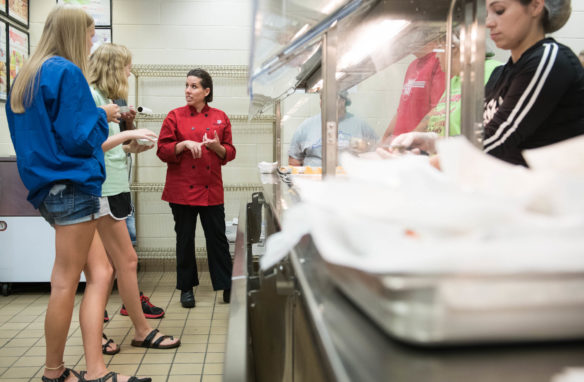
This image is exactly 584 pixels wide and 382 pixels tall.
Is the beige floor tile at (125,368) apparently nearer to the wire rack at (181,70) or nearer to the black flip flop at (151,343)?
the black flip flop at (151,343)

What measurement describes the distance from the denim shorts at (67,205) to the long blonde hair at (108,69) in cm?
83

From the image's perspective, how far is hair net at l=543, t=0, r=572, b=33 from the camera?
1383 millimetres

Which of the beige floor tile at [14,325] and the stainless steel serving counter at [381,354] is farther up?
the stainless steel serving counter at [381,354]

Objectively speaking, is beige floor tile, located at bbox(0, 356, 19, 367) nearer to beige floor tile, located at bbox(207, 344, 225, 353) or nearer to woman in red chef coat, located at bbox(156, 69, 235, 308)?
beige floor tile, located at bbox(207, 344, 225, 353)

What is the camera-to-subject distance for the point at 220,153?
3.45 m

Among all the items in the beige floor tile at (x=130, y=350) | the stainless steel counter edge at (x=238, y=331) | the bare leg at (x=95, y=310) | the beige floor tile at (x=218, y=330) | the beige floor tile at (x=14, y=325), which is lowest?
the beige floor tile at (x=130, y=350)

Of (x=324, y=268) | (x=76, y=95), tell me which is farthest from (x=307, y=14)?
(x=76, y=95)

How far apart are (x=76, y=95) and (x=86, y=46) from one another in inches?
11.8

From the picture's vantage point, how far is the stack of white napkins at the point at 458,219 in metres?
0.38

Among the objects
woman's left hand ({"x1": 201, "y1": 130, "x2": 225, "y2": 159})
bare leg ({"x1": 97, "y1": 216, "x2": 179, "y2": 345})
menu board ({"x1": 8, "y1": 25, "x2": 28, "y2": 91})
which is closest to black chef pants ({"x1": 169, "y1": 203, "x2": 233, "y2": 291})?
woman's left hand ({"x1": 201, "y1": 130, "x2": 225, "y2": 159})

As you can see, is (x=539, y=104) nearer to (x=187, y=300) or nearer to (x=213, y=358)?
(x=213, y=358)

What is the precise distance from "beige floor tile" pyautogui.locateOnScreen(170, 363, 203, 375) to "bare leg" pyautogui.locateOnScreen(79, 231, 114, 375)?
430mm

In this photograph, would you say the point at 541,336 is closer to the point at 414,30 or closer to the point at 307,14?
the point at 307,14

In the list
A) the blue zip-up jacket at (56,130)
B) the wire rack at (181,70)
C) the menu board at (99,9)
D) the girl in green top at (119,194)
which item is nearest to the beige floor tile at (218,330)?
the girl in green top at (119,194)
